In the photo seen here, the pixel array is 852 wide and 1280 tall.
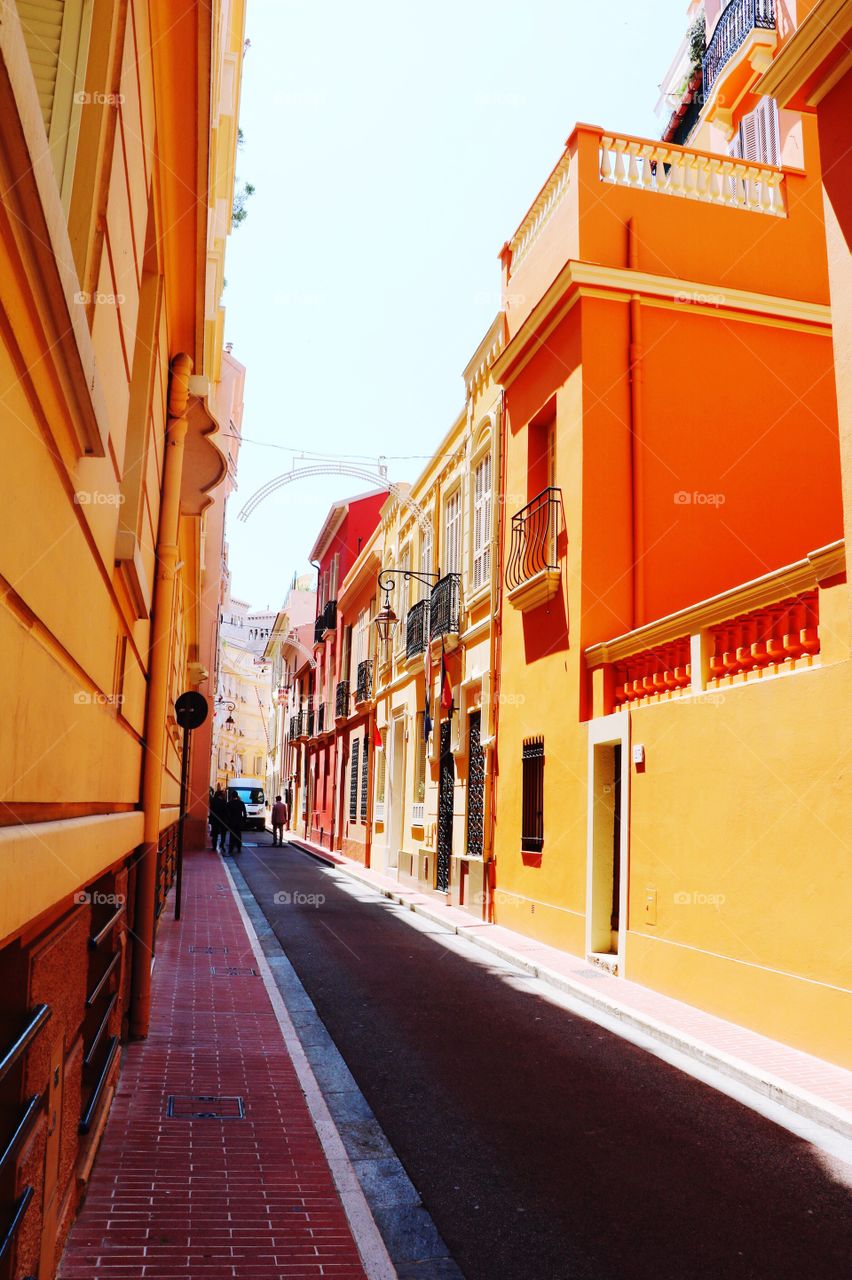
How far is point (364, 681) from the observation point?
3019 cm

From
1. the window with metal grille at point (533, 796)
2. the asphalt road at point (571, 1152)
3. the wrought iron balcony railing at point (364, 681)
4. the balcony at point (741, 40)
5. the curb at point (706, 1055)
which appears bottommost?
the asphalt road at point (571, 1152)

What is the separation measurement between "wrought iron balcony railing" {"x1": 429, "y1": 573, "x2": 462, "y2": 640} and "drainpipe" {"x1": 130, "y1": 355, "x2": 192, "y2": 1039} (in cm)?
1118

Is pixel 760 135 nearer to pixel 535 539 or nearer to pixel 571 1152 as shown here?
pixel 535 539

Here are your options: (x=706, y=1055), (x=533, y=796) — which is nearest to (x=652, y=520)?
(x=533, y=796)

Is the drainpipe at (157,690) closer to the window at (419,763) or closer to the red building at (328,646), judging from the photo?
the window at (419,763)

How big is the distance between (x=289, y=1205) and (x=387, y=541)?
2370cm

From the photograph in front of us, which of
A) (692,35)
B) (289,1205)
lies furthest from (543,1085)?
(692,35)

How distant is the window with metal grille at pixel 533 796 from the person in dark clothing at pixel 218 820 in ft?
61.0

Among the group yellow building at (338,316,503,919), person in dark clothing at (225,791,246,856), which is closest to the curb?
yellow building at (338,316,503,919)

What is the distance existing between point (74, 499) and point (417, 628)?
19210 millimetres

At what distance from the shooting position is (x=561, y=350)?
46.5 feet

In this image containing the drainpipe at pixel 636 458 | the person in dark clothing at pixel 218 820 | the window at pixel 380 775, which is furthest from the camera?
the person in dark clothing at pixel 218 820

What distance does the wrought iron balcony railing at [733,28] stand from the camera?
17406 mm

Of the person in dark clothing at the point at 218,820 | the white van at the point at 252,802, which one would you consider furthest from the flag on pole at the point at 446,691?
the white van at the point at 252,802
